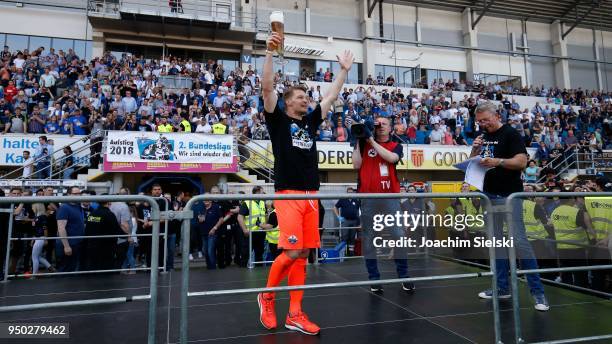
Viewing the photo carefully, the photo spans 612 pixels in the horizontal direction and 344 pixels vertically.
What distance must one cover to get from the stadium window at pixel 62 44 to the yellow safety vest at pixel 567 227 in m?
21.9

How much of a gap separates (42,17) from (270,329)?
22074 millimetres

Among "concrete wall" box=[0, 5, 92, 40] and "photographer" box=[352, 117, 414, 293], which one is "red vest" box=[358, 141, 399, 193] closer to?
"photographer" box=[352, 117, 414, 293]

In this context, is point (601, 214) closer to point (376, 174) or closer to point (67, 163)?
point (376, 174)

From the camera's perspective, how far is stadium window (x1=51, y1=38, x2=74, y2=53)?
1928cm

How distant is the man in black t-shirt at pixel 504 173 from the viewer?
3.77m

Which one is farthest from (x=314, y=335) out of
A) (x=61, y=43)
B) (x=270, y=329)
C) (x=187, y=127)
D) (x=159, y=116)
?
(x=61, y=43)

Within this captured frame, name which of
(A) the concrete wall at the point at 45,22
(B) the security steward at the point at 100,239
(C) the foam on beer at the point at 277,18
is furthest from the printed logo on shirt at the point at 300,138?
(A) the concrete wall at the point at 45,22

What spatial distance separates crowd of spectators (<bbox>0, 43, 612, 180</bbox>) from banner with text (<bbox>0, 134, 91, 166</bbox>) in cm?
45

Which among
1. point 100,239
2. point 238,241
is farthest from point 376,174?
point 100,239

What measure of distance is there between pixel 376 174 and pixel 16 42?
21923 mm

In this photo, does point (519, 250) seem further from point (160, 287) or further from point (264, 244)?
point (264, 244)

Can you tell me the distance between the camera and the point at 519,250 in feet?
12.4

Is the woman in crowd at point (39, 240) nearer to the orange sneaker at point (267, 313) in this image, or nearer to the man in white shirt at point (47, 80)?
the orange sneaker at point (267, 313)

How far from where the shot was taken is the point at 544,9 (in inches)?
1041
